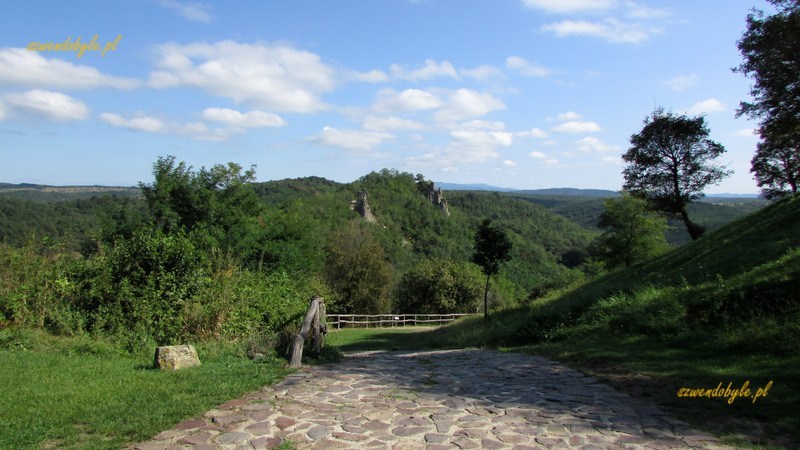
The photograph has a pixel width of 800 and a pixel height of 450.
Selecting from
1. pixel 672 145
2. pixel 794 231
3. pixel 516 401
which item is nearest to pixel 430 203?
pixel 672 145

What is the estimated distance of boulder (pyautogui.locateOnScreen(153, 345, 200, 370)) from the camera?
6.80m

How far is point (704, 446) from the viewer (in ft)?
13.8

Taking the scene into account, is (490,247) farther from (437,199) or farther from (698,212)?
(698,212)

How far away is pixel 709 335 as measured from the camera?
8.14m

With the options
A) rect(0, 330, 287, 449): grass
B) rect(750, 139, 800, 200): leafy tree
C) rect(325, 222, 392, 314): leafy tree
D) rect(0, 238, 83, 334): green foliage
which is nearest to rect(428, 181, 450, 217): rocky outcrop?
rect(325, 222, 392, 314): leafy tree

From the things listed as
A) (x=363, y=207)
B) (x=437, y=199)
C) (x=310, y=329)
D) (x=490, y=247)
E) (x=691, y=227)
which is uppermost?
(x=437, y=199)

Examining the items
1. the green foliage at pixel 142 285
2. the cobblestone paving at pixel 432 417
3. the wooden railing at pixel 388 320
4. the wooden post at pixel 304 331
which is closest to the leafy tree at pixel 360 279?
the wooden railing at pixel 388 320

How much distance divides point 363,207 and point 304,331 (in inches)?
3442

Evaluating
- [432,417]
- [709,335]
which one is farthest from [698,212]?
[432,417]

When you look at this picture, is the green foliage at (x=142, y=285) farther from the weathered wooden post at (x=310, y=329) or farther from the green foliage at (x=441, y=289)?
the green foliage at (x=441, y=289)

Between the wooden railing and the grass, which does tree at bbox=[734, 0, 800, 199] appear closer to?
the grass

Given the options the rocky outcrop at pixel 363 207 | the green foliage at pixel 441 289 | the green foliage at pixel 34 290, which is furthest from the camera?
the rocky outcrop at pixel 363 207

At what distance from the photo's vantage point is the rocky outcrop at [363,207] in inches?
3706

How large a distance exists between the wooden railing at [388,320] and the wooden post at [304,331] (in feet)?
79.2
